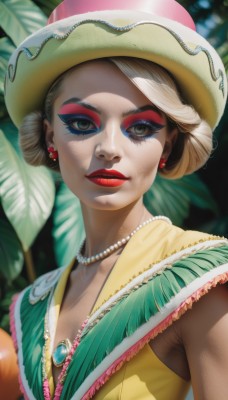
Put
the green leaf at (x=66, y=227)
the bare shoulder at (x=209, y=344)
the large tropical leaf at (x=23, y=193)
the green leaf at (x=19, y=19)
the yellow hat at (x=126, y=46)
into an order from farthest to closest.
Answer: the green leaf at (x=19, y=19)
the green leaf at (x=66, y=227)
the large tropical leaf at (x=23, y=193)
the yellow hat at (x=126, y=46)
the bare shoulder at (x=209, y=344)

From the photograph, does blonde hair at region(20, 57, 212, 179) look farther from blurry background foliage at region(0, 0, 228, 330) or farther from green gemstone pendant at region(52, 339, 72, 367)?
blurry background foliage at region(0, 0, 228, 330)

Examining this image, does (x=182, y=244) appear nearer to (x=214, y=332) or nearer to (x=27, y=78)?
(x=214, y=332)

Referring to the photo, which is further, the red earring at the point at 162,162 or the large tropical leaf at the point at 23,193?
the large tropical leaf at the point at 23,193

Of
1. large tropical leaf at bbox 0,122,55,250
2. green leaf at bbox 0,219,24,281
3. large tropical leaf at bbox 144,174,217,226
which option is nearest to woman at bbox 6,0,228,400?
large tropical leaf at bbox 0,122,55,250

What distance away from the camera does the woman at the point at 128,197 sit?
1.23 metres

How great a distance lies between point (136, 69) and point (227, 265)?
41 centimetres

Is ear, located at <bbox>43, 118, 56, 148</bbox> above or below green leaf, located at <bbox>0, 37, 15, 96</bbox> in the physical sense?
above

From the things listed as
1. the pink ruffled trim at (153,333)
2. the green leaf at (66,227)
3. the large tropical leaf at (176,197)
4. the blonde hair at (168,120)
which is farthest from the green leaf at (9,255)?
the pink ruffled trim at (153,333)

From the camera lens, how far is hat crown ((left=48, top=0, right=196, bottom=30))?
4.47 feet

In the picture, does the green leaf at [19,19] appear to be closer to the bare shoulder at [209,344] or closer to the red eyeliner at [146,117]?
the red eyeliner at [146,117]

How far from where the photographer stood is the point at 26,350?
1.54 m

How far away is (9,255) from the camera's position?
2.86 metres

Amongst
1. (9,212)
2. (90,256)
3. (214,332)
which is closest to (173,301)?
(214,332)

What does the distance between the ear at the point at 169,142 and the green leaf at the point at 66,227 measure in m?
1.28
